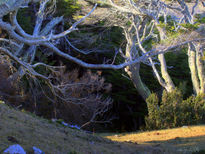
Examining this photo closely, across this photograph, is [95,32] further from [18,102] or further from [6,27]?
[6,27]

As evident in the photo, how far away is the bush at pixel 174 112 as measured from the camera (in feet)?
38.0

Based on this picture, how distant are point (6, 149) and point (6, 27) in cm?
321

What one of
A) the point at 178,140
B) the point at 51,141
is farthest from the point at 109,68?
the point at 51,141

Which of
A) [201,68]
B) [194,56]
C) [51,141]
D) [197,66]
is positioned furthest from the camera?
[194,56]

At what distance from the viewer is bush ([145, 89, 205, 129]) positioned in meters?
11.6

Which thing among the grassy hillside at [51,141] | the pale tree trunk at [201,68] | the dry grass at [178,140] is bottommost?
the dry grass at [178,140]

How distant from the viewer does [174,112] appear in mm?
11539

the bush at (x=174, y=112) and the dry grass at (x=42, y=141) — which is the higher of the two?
the dry grass at (x=42, y=141)

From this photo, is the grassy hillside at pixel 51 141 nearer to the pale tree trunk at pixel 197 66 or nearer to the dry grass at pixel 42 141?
the dry grass at pixel 42 141

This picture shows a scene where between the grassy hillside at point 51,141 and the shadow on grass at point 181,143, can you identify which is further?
the shadow on grass at point 181,143

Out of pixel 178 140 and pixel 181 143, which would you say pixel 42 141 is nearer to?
pixel 181 143

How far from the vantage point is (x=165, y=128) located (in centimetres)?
1166

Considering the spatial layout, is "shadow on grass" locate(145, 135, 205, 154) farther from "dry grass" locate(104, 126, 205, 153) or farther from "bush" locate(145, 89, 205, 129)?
"bush" locate(145, 89, 205, 129)

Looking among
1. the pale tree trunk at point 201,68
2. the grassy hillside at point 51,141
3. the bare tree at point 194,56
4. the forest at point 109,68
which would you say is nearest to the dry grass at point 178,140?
the grassy hillside at point 51,141
